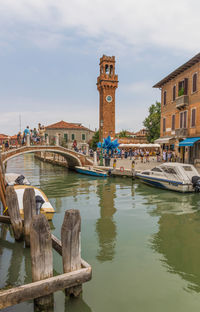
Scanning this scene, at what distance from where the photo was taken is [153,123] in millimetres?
43875

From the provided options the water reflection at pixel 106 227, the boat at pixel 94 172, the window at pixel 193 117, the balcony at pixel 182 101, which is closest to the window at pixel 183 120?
the balcony at pixel 182 101

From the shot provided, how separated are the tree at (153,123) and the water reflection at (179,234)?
31594 mm

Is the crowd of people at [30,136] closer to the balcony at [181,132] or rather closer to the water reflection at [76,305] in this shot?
the balcony at [181,132]

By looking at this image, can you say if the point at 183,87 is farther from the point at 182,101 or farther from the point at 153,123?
the point at 153,123

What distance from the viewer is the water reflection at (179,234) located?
5.69 m

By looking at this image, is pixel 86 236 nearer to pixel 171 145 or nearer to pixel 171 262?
pixel 171 262

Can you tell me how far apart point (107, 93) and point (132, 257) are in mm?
37597

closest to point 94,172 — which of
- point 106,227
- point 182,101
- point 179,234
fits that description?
point 182,101

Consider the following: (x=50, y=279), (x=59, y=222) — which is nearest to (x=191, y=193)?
(x=59, y=222)

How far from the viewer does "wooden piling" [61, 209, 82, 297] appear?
3.74 m

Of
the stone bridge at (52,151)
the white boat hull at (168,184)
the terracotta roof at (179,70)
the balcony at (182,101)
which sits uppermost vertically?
the terracotta roof at (179,70)

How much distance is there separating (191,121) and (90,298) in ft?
61.0

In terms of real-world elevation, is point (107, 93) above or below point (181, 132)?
above

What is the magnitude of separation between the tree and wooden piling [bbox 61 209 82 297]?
41.1m
